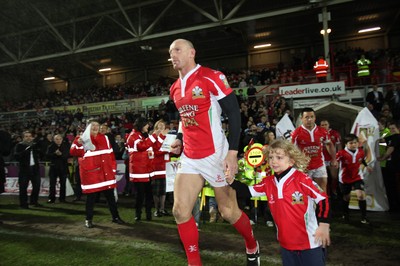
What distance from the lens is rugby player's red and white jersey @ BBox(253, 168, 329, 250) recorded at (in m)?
2.73

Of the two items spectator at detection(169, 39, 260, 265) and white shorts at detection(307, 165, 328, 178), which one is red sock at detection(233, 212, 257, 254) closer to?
spectator at detection(169, 39, 260, 265)

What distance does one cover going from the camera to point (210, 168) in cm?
317

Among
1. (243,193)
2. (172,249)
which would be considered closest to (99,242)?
(172,249)

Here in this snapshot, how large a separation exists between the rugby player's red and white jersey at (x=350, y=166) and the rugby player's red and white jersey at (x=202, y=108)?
4212mm

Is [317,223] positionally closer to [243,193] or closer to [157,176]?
[243,193]

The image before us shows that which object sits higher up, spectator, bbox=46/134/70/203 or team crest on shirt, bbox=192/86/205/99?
team crest on shirt, bbox=192/86/205/99

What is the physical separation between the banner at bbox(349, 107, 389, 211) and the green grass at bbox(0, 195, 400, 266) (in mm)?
422

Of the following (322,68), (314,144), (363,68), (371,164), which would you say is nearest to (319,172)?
(314,144)

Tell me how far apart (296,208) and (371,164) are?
5739 millimetres

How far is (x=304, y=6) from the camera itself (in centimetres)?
1614

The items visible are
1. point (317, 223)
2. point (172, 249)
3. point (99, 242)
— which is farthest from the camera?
point (99, 242)

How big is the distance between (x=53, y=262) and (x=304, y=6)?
1621 cm

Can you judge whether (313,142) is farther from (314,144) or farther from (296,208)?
(296,208)

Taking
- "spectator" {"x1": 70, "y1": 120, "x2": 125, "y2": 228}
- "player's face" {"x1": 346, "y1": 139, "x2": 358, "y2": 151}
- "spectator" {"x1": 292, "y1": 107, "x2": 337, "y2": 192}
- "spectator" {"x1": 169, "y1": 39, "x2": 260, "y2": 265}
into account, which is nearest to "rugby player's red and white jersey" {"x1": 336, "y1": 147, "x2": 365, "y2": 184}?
"player's face" {"x1": 346, "y1": 139, "x2": 358, "y2": 151}
